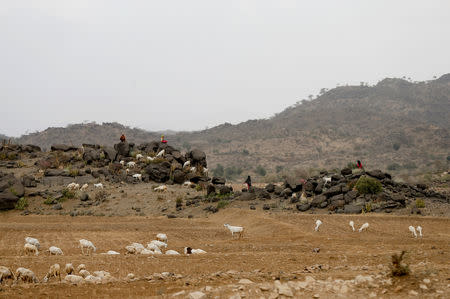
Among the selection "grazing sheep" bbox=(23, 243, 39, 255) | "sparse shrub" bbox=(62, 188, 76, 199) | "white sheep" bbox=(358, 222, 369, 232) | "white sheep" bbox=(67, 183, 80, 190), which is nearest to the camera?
"grazing sheep" bbox=(23, 243, 39, 255)

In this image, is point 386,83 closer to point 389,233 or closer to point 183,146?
point 183,146

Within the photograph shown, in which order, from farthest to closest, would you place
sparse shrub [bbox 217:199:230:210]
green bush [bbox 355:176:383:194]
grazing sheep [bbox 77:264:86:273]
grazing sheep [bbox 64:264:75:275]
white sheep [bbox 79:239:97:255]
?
sparse shrub [bbox 217:199:230:210], green bush [bbox 355:176:383:194], white sheep [bbox 79:239:97:255], grazing sheep [bbox 77:264:86:273], grazing sheep [bbox 64:264:75:275]

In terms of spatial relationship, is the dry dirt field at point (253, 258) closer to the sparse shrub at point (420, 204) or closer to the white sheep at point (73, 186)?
the sparse shrub at point (420, 204)

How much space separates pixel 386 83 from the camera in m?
128

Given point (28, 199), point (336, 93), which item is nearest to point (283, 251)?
point (28, 199)

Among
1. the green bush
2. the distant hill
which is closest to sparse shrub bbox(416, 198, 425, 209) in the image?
the green bush

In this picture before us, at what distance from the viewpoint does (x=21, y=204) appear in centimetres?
2445

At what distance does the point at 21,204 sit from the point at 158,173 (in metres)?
Answer: 9.98

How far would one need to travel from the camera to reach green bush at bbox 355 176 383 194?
20875mm

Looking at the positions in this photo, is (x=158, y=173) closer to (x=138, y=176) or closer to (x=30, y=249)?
(x=138, y=176)

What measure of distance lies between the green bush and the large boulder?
1544 cm

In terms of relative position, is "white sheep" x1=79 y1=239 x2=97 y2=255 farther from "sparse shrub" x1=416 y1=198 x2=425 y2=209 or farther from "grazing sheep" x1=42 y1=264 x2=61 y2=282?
"sparse shrub" x1=416 y1=198 x2=425 y2=209

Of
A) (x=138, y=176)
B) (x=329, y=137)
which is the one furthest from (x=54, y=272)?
(x=329, y=137)

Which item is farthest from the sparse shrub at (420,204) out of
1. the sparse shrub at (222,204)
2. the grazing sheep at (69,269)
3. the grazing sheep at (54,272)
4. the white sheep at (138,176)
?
the white sheep at (138,176)
